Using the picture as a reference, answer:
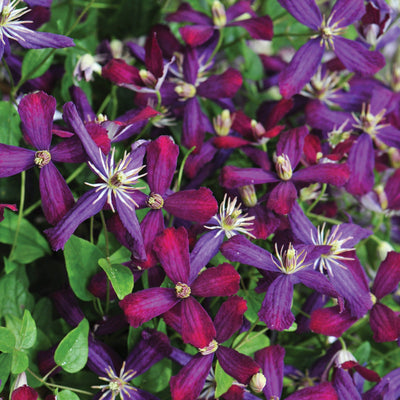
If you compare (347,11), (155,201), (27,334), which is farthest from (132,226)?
(347,11)

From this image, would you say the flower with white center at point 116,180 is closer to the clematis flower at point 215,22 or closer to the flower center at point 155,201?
the flower center at point 155,201

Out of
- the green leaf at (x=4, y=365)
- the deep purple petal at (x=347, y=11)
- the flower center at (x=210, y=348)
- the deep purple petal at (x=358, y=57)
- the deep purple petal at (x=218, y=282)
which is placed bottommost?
the green leaf at (x=4, y=365)

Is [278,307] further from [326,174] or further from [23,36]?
[23,36]

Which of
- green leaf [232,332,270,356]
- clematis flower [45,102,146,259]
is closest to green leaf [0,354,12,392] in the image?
clematis flower [45,102,146,259]

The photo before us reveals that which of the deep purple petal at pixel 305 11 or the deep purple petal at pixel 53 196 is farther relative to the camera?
the deep purple petal at pixel 305 11

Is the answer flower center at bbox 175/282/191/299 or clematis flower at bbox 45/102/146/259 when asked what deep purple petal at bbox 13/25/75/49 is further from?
flower center at bbox 175/282/191/299

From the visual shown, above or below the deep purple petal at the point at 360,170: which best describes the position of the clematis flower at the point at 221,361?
below

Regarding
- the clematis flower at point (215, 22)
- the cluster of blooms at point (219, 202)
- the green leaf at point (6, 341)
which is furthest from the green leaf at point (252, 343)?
the clematis flower at point (215, 22)
